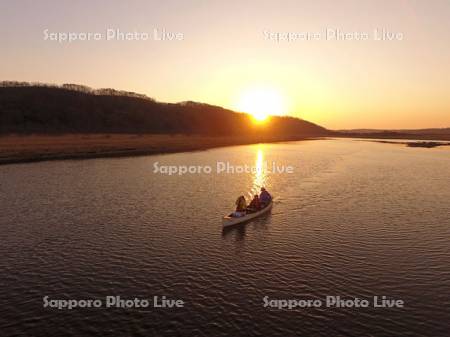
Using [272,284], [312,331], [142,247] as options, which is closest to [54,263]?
[142,247]

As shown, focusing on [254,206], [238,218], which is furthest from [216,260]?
[254,206]

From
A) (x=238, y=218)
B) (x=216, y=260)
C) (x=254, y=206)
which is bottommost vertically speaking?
(x=216, y=260)

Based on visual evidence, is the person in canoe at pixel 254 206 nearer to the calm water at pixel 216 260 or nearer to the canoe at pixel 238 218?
the canoe at pixel 238 218

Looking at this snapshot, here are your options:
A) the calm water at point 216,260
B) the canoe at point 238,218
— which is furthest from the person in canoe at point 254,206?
the calm water at point 216,260

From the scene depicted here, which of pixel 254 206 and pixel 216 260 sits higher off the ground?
pixel 254 206

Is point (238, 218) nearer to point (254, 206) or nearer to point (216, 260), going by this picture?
point (254, 206)

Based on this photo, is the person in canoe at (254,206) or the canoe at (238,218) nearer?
the canoe at (238,218)

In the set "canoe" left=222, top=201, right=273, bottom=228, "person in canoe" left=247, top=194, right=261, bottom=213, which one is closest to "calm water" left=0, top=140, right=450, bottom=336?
"canoe" left=222, top=201, right=273, bottom=228

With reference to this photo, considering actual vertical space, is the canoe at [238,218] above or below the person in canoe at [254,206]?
below

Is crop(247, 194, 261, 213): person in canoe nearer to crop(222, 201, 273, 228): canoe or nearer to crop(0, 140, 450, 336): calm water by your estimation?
crop(222, 201, 273, 228): canoe
